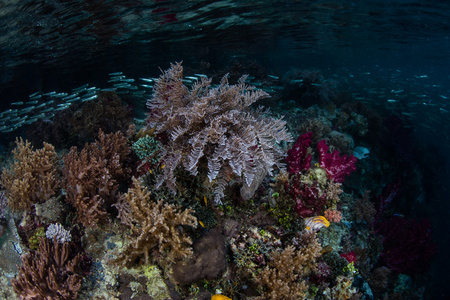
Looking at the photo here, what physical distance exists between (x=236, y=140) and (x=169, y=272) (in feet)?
7.62

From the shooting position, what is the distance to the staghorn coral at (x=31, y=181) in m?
4.41

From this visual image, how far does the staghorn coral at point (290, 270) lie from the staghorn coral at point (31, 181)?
4.42 metres

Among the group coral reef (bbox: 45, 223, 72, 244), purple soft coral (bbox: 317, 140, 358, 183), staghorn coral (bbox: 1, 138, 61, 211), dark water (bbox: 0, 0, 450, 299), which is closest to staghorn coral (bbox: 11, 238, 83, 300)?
coral reef (bbox: 45, 223, 72, 244)

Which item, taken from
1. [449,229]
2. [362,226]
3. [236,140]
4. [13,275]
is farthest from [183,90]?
[449,229]

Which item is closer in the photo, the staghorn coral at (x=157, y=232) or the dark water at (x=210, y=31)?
the staghorn coral at (x=157, y=232)

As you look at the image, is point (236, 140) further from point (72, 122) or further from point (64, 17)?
point (64, 17)

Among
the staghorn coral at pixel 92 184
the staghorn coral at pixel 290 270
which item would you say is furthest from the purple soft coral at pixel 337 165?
the staghorn coral at pixel 92 184

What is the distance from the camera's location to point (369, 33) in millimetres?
23391

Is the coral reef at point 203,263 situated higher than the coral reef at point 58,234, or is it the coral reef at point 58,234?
the coral reef at point 58,234

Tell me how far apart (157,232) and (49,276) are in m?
1.61

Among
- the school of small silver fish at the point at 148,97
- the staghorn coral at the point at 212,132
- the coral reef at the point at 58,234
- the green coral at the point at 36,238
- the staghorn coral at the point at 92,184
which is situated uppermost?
the staghorn coral at the point at 212,132

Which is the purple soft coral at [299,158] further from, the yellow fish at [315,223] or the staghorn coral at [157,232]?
the staghorn coral at [157,232]

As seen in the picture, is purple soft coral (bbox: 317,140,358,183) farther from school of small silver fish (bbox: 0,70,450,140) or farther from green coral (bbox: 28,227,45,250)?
green coral (bbox: 28,227,45,250)

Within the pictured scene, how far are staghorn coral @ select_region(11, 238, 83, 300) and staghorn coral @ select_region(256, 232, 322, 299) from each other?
291 centimetres
